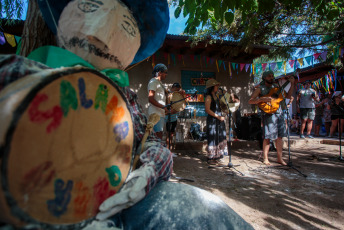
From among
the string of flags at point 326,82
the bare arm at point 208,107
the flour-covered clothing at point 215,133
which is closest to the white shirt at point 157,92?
the bare arm at point 208,107

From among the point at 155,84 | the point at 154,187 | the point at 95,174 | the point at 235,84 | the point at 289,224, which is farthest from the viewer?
the point at 235,84

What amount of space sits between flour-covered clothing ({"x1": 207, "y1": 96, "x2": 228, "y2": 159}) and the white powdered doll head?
11.5 feet

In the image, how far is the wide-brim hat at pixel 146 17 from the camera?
41.4 inches

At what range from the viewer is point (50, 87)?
1.65 ft

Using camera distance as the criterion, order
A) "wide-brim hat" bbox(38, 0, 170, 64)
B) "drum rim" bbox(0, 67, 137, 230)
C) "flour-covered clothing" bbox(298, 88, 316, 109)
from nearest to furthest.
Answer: "drum rim" bbox(0, 67, 137, 230)
"wide-brim hat" bbox(38, 0, 170, 64)
"flour-covered clothing" bbox(298, 88, 316, 109)

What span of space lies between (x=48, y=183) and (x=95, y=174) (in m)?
0.15

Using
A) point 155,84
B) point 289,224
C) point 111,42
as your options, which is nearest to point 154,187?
point 111,42

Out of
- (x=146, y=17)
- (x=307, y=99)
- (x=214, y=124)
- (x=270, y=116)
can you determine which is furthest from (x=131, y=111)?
(x=307, y=99)

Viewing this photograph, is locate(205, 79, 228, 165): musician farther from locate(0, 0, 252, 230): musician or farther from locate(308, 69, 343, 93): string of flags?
locate(308, 69, 343, 93): string of flags

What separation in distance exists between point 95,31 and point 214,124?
371 centimetres

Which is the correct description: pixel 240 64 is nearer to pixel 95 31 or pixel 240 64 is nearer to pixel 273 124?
pixel 273 124

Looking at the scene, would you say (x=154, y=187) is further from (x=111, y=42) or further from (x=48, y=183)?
(x=111, y=42)

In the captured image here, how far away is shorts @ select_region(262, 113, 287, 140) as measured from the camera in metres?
3.92

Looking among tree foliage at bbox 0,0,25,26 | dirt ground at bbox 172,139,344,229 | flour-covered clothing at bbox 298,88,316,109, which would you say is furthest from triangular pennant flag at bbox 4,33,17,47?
flour-covered clothing at bbox 298,88,316,109
